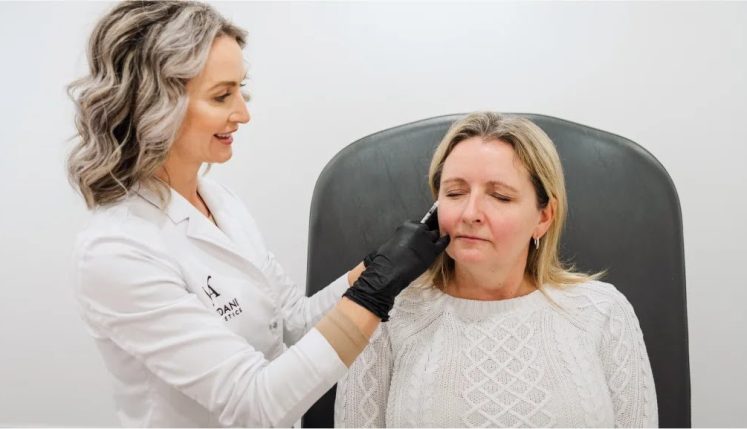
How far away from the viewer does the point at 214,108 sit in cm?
129

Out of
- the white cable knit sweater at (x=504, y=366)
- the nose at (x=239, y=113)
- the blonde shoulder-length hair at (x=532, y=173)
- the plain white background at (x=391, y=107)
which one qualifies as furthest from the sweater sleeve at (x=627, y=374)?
the nose at (x=239, y=113)

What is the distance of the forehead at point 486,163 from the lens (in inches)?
52.8

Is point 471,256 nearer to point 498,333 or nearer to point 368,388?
point 498,333

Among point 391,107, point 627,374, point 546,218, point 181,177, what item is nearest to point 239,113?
point 181,177

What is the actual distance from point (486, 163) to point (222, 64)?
1.78ft

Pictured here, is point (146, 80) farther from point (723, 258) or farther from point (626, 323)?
point (723, 258)

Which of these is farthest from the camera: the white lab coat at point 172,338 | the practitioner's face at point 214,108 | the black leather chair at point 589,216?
the black leather chair at point 589,216

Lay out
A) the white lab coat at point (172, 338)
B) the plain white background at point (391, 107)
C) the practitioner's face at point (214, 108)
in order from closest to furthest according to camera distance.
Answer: the white lab coat at point (172, 338) < the practitioner's face at point (214, 108) < the plain white background at point (391, 107)

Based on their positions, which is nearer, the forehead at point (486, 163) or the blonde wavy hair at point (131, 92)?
the blonde wavy hair at point (131, 92)

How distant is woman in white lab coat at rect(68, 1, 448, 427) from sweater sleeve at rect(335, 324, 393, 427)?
172mm

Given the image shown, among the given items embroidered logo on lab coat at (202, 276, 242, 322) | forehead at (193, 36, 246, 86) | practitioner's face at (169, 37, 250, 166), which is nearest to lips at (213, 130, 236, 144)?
practitioner's face at (169, 37, 250, 166)

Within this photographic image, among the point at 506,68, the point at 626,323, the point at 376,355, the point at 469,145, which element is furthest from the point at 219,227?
the point at 506,68

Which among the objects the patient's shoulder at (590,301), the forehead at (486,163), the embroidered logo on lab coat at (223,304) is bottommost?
the patient's shoulder at (590,301)

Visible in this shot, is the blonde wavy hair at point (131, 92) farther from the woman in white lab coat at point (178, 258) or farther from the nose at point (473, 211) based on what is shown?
the nose at point (473, 211)
